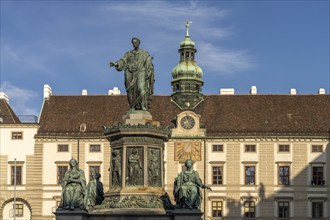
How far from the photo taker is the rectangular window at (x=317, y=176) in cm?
6756

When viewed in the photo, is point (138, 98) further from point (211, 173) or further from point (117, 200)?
point (211, 173)

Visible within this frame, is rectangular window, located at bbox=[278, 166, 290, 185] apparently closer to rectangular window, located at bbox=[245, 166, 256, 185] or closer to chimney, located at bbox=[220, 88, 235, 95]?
rectangular window, located at bbox=[245, 166, 256, 185]

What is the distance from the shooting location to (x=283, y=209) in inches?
2650

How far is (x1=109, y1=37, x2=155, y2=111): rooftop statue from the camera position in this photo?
80.0 feet

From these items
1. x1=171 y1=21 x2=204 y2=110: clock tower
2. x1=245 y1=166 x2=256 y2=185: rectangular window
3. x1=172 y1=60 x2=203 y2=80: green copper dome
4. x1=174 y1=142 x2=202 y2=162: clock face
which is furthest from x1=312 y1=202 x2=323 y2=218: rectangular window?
x1=172 y1=60 x2=203 y2=80: green copper dome

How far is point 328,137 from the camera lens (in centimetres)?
6769

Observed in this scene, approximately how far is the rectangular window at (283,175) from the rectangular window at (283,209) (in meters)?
1.86

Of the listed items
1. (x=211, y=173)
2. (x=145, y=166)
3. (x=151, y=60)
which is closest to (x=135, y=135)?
(x=145, y=166)

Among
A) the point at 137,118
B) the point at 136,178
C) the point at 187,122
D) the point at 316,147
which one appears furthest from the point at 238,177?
the point at 136,178

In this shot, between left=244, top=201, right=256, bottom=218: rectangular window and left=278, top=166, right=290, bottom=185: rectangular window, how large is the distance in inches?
123

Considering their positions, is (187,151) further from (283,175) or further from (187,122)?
(283,175)

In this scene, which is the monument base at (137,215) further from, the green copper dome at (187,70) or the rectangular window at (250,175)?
the green copper dome at (187,70)

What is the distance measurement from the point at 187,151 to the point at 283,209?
9932 mm

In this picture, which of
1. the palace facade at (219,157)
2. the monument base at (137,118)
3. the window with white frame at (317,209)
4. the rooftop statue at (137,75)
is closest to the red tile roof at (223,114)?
the palace facade at (219,157)
